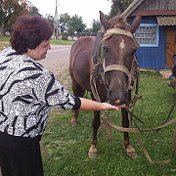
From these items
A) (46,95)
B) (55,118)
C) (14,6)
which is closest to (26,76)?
(46,95)

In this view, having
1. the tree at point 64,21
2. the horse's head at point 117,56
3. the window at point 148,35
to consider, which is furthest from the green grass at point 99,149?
the tree at point 64,21

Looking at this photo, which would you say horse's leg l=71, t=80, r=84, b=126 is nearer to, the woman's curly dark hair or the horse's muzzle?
the horse's muzzle

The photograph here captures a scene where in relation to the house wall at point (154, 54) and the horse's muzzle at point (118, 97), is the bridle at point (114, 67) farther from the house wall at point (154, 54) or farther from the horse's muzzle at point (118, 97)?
the house wall at point (154, 54)

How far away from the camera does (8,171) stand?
3301mm

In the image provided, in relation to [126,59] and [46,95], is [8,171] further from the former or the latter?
[126,59]

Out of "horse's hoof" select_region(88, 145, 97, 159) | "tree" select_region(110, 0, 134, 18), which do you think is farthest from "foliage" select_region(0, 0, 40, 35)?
"horse's hoof" select_region(88, 145, 97, 159)

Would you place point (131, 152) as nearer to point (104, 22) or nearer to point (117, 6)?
point (104, 22)

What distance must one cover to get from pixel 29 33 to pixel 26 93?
473mm

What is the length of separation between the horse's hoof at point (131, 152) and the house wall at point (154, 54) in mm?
12253

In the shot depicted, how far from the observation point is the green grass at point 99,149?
4.93m

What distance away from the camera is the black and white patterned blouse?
283 cm

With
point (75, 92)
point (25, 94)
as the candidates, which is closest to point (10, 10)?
point (75, 92)

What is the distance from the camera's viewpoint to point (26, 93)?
2.84m

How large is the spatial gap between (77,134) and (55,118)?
125 centimetres
